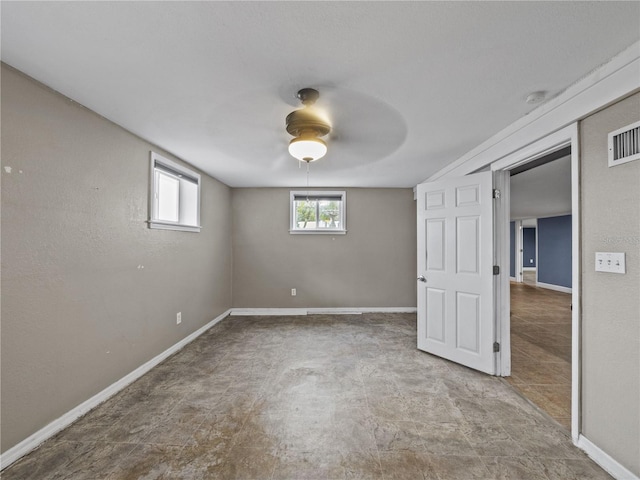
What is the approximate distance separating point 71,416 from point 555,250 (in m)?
10.7

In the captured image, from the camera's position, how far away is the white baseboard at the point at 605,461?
1.50 m

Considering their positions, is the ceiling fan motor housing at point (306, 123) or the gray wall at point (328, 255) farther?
the gray wall at point (328, 255)

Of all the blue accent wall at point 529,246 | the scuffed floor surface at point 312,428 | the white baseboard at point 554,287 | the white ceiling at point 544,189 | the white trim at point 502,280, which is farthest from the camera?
the blue accent wall at point 529,246

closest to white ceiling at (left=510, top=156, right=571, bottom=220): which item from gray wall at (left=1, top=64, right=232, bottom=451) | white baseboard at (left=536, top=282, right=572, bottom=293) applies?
white baseboard at (left=536, top=282, right=572, bottom=293)

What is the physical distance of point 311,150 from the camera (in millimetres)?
2209

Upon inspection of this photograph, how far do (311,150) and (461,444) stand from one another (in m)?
2.29

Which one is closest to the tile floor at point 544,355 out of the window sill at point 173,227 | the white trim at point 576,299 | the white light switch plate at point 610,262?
the white trim at point 576,299

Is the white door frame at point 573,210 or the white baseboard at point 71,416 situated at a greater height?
the white door frame at point 573,210

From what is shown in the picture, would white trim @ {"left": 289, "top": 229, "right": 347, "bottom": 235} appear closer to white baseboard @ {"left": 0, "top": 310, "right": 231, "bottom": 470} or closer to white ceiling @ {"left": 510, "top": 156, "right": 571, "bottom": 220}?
white baseboard @ {"left": 0, "top": 310, "right": 231, "bottom": 470}

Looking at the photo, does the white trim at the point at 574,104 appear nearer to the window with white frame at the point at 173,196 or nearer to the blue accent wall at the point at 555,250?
the window with white frame at the point at 173,196

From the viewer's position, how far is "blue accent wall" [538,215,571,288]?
778 centimetres

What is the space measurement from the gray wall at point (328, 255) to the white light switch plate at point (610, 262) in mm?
3574

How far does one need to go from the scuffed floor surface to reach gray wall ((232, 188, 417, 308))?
206 centimetres

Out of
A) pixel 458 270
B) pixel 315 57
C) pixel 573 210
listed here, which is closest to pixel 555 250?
pixel 458 270
